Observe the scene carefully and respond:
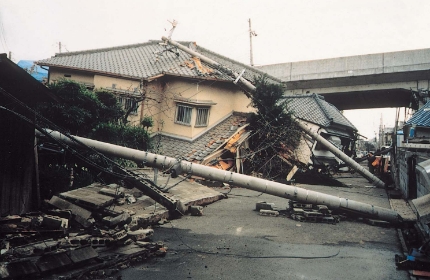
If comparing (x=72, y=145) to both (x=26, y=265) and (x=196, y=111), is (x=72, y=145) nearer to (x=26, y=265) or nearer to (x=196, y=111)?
(x=26, y=265)

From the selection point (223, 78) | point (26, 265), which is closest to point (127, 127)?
point (223, 78)

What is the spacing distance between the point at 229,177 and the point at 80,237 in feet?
16.2

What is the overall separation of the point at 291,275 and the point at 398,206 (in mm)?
9108

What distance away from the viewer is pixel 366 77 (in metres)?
25.5

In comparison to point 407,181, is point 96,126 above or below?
above

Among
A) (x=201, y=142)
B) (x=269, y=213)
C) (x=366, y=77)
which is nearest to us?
(x=269, y=213)

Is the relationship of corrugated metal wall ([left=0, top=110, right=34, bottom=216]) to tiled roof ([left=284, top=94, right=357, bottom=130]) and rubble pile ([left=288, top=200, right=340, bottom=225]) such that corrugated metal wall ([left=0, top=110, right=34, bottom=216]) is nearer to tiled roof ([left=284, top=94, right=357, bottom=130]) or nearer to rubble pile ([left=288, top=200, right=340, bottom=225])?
rubble pile ([left=288, top=200, right=340, bottom=225])

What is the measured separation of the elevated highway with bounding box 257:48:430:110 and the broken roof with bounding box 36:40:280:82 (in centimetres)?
643

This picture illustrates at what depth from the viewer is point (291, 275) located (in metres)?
6.57

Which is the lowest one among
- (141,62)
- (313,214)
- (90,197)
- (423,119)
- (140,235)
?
(140,235)

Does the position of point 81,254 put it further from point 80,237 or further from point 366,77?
point 366,77

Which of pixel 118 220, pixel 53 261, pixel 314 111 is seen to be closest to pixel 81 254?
pixel 53 261

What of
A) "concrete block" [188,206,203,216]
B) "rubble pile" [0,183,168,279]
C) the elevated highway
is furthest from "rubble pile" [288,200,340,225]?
the elevated highway

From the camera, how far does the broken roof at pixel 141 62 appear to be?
1830 cm
